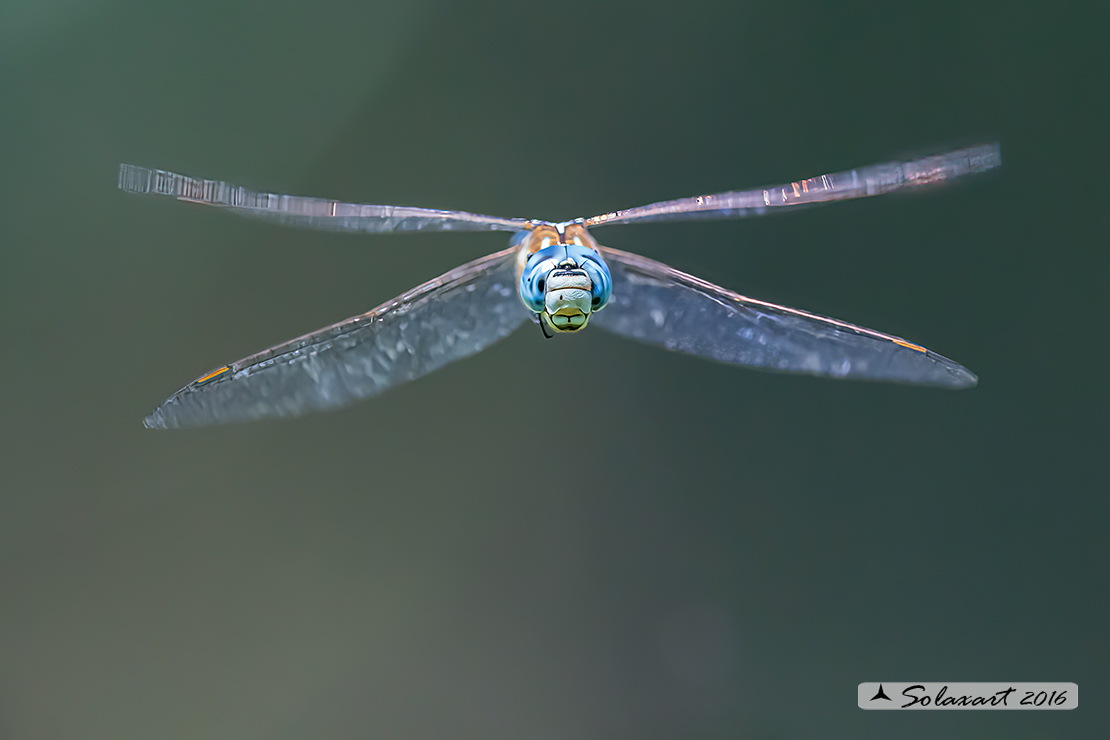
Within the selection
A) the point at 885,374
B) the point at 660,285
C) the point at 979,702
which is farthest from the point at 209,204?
the point at 979,702

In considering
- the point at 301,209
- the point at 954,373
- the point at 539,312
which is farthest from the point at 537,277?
the point at 954,373

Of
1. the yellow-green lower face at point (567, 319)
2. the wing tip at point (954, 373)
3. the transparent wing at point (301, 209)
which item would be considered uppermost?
the transparent wing at point (301, 209)

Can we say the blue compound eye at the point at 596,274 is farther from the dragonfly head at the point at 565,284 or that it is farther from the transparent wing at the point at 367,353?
the transparent wing at the point at 367,353

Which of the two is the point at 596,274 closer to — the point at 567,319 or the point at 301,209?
the point at 567,319

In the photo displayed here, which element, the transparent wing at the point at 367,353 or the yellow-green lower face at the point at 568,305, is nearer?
the yellow-green lower face at the point at 568,305

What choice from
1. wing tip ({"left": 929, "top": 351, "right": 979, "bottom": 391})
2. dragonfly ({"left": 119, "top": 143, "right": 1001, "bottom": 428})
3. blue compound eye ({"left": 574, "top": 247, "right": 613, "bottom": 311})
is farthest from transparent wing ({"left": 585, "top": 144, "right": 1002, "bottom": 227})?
wing tip ({"left": 929, "top": 351, "right": 979, "bottom": 391})

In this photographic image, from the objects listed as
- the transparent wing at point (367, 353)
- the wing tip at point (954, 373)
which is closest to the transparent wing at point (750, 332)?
the wing tip at point (954, 373)

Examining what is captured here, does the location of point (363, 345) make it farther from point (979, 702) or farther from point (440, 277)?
point (979, 702)

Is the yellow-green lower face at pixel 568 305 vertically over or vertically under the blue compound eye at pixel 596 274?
under
